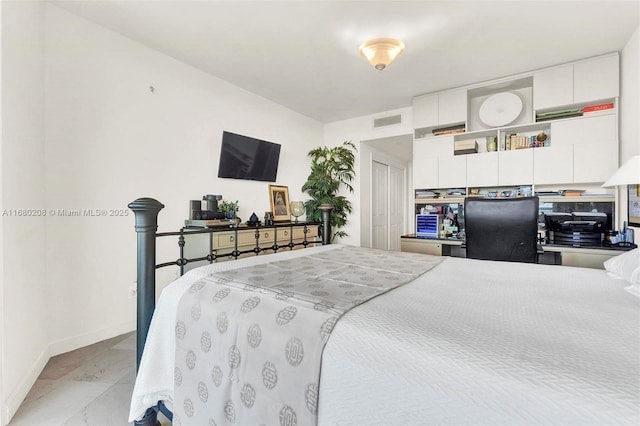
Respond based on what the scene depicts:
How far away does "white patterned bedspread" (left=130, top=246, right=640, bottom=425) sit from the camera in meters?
0.52

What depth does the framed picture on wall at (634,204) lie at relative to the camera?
2.46m

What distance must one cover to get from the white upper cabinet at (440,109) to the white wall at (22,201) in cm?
383

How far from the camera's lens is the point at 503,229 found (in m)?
2.29

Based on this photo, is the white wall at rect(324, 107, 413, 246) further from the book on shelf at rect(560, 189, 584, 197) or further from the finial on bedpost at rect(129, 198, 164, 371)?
the finial on bedpost at rect(129, 198, 164, 371)

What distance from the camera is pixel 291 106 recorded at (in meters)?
4.33

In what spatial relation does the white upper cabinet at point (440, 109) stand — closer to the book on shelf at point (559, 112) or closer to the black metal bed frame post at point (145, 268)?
the book on shelf at point (559, 112)

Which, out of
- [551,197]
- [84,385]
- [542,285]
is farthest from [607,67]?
[84,385]

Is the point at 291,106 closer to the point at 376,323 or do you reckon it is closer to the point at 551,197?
the point at 551,197

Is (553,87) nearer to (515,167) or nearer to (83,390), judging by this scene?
(515,167)

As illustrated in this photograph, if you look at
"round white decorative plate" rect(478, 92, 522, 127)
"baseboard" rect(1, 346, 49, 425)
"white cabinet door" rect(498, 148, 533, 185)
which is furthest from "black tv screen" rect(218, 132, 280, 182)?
"white cabinet door" rect(498, 148, 533, 185)

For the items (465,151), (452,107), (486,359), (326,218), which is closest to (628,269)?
(486,359)

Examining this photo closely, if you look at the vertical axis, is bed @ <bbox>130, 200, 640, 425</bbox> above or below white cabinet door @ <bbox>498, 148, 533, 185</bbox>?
below

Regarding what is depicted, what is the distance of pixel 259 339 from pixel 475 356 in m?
0.60

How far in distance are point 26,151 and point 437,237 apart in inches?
155
